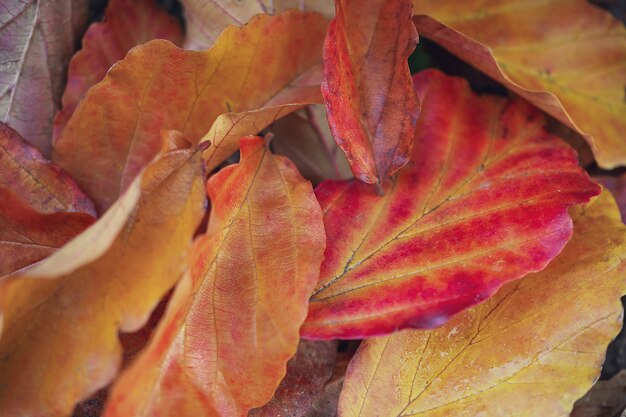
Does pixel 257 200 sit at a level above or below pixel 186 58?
below

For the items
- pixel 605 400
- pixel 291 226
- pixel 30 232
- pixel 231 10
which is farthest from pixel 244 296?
pixel 605 400

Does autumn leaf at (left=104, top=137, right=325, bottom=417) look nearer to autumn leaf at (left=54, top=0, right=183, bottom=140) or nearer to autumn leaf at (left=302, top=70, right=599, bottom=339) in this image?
autumn leaf at (left=302, top=70, right=599, bottom=339)

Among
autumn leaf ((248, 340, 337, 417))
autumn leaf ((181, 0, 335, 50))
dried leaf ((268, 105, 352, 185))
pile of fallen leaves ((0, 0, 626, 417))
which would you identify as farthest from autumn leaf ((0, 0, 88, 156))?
autumn leaf ((248, 340, 337, 417))

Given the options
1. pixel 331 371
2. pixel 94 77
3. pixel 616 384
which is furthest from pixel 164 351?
pixel 616 384

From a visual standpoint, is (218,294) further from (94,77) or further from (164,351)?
(94,77)

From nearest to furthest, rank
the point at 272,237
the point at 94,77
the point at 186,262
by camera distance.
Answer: the point at 186,262, the point at 272,237, the point at 94,77

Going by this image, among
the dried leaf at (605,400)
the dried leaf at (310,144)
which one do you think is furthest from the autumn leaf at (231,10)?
the dried leaf at (605,400)

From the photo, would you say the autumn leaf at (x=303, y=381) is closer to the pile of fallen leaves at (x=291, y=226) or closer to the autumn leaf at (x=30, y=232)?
the pile of fallen leaves at (x=291, y=226)
